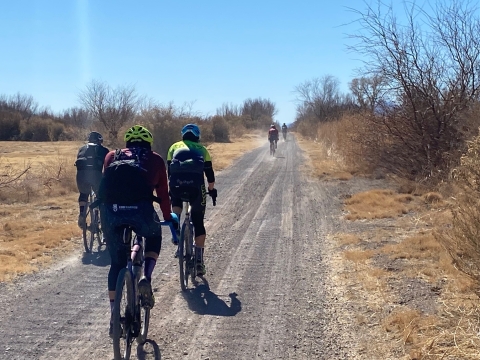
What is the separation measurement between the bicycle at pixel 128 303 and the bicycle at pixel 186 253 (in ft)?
5.60

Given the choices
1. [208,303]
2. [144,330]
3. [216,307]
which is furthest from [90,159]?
[144,330]

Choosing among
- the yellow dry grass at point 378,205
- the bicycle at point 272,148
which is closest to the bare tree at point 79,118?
the bicycle at point 272,148

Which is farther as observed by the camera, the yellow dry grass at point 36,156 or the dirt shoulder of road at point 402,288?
the yellow dry grass at point 36,156

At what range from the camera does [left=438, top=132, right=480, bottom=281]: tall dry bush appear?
5027 mm

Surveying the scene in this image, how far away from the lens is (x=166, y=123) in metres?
25.3

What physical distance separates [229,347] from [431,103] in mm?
12608

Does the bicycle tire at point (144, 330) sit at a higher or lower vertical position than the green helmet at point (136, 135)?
lower

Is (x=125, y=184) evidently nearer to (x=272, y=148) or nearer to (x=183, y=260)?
(x=183, y=260)

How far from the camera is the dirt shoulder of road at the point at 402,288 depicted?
4.55 metres

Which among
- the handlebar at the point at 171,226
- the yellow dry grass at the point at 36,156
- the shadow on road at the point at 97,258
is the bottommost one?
the shadow on road at the point at 97,258

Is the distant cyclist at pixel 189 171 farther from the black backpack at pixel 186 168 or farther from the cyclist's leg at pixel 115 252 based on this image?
the cyclist's leg at pixel 115 252

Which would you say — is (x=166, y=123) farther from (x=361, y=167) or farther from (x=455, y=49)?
(x=455, y=49)

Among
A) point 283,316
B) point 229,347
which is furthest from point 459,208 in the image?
point 229,347

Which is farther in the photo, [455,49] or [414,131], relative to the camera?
[414,131]
